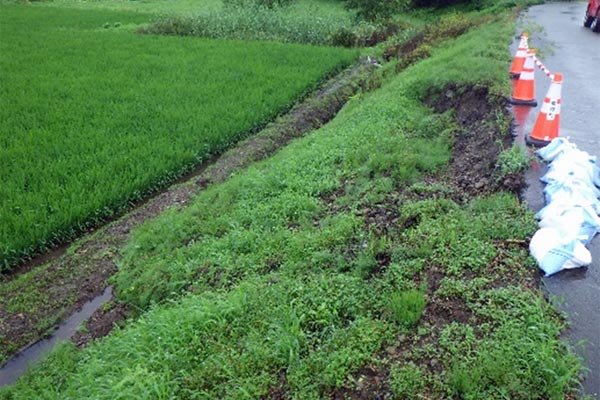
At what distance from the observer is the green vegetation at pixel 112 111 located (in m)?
5.68

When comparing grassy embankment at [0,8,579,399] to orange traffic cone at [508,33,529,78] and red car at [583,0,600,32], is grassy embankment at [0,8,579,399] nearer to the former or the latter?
orange traffic cone at [508,33,529,78]

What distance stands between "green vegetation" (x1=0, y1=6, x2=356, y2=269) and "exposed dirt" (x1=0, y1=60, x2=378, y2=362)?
211mm

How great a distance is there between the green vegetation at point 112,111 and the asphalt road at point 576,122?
4350mm

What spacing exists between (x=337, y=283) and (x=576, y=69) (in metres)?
7.20

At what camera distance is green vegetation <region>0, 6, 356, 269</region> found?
5.68 m

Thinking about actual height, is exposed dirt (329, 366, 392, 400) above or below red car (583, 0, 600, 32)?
below

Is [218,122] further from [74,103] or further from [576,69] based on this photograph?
[576,69]

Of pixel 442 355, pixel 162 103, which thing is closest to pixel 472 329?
pixel 442 355

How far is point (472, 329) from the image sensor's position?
2.93 metres

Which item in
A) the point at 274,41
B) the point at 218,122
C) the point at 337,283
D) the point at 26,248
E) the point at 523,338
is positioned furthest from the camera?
the point at 274,41

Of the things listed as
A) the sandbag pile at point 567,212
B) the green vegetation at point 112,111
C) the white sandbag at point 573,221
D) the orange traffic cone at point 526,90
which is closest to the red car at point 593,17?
the green vegetation at point 112,111

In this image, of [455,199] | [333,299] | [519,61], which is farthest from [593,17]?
[333,299]

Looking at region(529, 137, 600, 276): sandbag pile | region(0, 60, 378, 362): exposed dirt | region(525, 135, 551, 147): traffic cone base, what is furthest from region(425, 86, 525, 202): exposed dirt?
region(0, 60, 378, 362): exposed dirt

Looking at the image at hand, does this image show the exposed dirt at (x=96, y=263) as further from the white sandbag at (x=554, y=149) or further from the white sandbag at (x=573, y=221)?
the white sandbag at (x=554, y=149)
